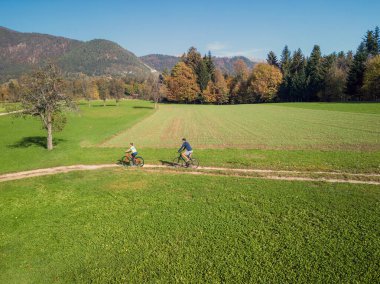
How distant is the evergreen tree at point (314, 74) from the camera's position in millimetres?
109125

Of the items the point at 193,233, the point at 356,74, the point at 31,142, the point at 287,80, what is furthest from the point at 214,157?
the point at 287,80

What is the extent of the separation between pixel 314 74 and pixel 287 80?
12.3 meters

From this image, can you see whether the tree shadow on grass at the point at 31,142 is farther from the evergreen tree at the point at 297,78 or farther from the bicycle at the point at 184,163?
the evergreen tree at the point at 297,78

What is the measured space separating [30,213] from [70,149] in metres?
18.6

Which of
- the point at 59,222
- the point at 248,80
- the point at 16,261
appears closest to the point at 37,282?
the point at 16,261

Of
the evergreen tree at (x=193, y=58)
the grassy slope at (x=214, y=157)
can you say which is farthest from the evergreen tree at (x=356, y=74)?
the grassy slope at (x=214, y=157)

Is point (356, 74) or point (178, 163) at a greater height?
point (356, 74)

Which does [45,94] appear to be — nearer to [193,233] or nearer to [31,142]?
[31,142]

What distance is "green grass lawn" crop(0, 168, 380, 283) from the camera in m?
10.9

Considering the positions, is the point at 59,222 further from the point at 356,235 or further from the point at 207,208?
the point at 356,235

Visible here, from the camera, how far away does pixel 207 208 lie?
16.1m

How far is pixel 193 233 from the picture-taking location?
13.5m

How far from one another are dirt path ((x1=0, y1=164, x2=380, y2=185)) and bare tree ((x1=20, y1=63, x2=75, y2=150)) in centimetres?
894

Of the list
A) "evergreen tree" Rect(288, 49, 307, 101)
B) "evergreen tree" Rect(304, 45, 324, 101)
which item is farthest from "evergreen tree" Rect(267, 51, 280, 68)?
"evergreen tree" Rect(304, 45, 324, 101)
